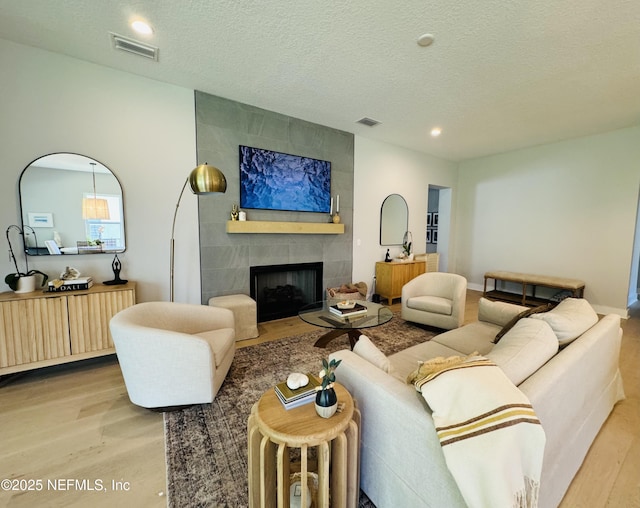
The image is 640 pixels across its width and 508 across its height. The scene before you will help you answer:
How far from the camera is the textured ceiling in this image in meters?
1.97

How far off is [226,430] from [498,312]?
2541 mm

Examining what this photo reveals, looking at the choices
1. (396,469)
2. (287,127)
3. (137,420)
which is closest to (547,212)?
(287,127)

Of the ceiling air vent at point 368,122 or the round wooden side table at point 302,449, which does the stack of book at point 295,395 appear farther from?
the ceiling air vent at point 368,122

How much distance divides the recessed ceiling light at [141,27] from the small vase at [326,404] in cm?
302

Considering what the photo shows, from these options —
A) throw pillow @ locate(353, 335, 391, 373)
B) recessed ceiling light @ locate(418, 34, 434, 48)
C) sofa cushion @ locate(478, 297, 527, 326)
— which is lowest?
sofa cushion @ locate(478, 297, 527, 326)

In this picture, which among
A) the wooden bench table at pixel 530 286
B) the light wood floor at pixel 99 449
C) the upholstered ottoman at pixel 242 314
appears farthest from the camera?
the wooden bench table at pixel 530 286

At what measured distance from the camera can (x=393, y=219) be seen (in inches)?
209

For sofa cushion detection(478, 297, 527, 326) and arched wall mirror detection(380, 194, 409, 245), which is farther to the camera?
arched wall mirror detection(380, 194, 409, 245)

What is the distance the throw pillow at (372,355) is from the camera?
1.43 metres

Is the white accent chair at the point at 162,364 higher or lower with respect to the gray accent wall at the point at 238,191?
lower

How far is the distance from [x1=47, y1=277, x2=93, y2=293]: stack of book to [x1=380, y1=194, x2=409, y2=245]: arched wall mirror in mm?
4339

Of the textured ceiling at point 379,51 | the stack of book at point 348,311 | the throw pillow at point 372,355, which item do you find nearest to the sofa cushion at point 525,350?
the throw pillow at point 372,355

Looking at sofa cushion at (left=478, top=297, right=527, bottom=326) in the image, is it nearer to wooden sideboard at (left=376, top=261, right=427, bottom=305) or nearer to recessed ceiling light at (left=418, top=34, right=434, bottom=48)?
wooden sideboard at (left=376, top=261, right=427, bottom=305)

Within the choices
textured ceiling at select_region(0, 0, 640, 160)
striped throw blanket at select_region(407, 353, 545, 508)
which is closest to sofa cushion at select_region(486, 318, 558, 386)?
striped throw blanket at select_region(407, 353, 545, 508)
